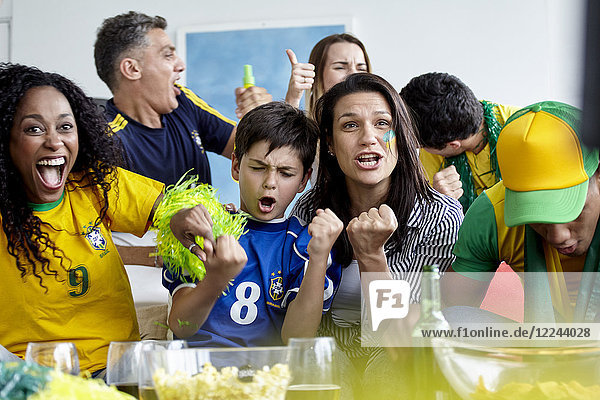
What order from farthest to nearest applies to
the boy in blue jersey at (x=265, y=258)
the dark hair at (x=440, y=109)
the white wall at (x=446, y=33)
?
the white wall at (x=446, y=33) < the dark hair at (x=440, y=109) < the boy in blue jersey at (x=265, y=258)

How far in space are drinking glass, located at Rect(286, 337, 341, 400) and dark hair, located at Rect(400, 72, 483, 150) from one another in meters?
1.62

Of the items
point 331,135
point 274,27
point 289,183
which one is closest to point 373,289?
point 289,183

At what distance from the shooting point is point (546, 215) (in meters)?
1.10

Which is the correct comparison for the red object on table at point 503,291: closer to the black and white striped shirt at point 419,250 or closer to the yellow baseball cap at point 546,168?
the black and white striped shirt at point 419,250

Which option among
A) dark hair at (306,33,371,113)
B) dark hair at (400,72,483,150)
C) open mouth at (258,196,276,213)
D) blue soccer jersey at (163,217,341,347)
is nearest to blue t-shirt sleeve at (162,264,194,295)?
blue soccer jersey at (163,217,341,347)

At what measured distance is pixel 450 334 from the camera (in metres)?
0.84

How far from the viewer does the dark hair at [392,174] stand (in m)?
1.57

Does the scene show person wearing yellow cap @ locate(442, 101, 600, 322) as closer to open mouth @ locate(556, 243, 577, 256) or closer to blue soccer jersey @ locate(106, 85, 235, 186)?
open mouth @ locate(556, 243, 577, 256)

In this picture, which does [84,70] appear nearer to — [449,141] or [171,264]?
[449,141]

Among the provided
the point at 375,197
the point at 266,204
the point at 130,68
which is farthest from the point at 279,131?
the point at 130,68

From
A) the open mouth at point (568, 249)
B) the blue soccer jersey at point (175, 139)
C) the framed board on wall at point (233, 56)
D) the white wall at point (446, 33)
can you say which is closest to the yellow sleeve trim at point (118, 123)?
the blue soccer jersey at point (175, 139)

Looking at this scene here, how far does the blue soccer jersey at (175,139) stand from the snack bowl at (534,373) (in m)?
1.77

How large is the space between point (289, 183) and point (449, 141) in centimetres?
98

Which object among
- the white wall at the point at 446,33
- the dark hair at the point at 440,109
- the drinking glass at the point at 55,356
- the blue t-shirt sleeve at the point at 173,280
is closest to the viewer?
the drinking glass at the point at 55,356
